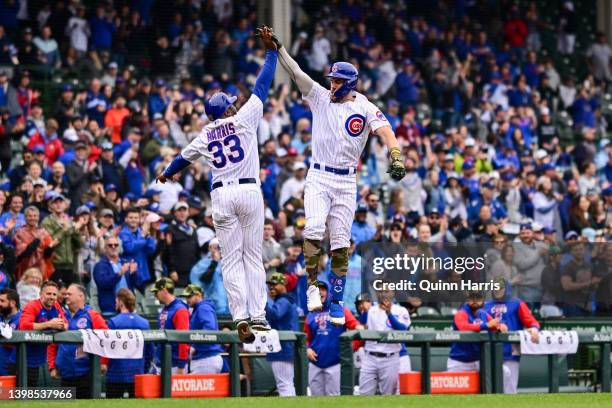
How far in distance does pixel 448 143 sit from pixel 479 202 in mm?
2629

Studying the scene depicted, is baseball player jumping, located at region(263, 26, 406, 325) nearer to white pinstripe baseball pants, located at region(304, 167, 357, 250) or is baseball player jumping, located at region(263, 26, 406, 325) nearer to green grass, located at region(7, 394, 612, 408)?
white pinstripe baseball pants, located at region(304, 167, 357, 250)

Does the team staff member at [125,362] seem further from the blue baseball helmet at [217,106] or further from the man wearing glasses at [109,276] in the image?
the blue baseball helmet at [217,106]

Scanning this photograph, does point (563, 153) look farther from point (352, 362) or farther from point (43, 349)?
point (43, 349)

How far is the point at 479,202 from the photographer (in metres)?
23.1

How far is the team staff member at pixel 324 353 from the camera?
55.1 feet

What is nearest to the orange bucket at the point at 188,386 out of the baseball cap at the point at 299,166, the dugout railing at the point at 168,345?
the dugout railing at the point at 168,345

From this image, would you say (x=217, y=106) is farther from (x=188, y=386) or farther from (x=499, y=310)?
(x=499, y=310)

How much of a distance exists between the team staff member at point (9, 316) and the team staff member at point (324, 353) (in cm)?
361

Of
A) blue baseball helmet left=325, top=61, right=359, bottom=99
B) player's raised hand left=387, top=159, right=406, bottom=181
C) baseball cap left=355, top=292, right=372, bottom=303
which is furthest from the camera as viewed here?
baseball cap left=355, top=292, right=372, bottom=303

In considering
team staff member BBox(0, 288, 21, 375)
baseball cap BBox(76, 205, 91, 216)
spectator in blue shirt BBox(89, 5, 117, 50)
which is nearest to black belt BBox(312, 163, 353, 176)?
team staff member BBox(0, 288, 21, 375)

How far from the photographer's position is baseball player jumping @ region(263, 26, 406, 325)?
40.6 ft

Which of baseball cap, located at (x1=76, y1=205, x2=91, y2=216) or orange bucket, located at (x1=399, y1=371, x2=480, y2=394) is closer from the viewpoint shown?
orange bucket, located at (x1=399, y1=371, x2=480, y2=394)

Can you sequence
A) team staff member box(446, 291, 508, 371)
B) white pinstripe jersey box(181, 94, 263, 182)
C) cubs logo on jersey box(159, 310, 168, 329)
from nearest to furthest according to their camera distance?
white pinstripe jersey box(181, 94, 263, 182), cubs logo on jersey box(159, 310, 168, 329), team staff member box(446, 291, 508, 371)

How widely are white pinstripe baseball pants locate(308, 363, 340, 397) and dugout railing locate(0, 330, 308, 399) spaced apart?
2.53 feet
